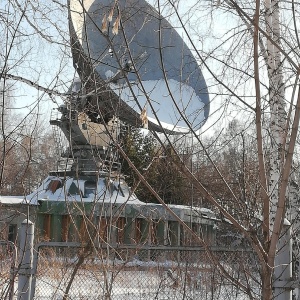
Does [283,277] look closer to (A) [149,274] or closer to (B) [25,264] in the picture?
(B) [25,264]

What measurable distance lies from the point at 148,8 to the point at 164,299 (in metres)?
4.22

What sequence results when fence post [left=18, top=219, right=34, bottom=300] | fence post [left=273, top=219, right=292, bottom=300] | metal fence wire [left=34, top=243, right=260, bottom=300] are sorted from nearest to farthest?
1. fence post [left=273, top=219, right=292, bottom=300]
2. fence post [left=18, top=219, right=34, bottom=300]
3. metal fence wire [left=34, top=243, right=260, bottom=300]

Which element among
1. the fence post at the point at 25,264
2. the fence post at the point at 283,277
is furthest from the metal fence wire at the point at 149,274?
the fence post at the point at 283,277

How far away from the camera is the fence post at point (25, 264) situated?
147 inches

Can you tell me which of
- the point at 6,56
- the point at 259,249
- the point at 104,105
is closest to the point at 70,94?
the point at 104,105

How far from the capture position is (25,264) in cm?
380

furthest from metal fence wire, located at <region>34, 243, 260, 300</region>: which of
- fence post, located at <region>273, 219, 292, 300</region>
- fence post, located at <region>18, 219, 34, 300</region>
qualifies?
fence post, located at <region>273, 219, 292, 300</region>

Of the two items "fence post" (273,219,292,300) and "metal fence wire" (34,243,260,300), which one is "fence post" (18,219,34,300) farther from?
"fence post" (273,219,292,300)

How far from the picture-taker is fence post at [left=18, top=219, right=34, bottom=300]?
12.3ft

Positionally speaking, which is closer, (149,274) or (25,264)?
(25,264)

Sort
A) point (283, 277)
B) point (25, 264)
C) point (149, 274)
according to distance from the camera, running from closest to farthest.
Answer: point (283, 277)
point (25, 264)
point (149, 274)

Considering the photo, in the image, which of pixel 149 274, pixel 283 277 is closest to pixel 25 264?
pixel 283 277

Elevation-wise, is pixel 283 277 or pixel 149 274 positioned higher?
pixel 149 274

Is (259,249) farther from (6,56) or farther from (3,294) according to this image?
(3,294)
